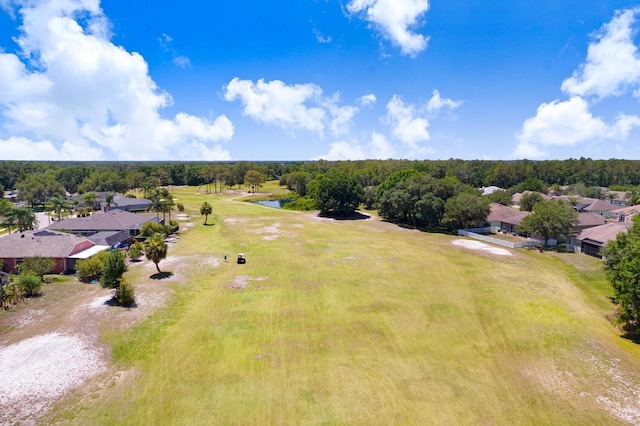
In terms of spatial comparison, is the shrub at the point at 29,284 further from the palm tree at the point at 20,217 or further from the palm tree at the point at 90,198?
the palm tree at the point at 90,198

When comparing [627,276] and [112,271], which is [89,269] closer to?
[112,271]

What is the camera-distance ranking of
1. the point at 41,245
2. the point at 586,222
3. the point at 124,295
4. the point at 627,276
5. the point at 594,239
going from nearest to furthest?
the point at 627,276, the point at 124,295, the point at 41,245, the point at 594,239, the point at 586,222

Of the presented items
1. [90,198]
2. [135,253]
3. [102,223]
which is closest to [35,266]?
[135,253]

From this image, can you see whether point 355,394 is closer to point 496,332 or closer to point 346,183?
point 496,332

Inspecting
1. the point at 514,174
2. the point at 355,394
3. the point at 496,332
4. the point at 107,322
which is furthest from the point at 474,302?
the point at 514,174

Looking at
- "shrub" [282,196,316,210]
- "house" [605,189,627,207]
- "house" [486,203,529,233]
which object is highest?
"house" [605,189,627,207]

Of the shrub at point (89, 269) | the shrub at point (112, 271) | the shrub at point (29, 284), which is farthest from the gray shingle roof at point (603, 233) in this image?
the shrub at point (29, 284)

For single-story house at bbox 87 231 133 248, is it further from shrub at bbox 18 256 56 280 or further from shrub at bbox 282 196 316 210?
shrub at bbox 282 196 316 210

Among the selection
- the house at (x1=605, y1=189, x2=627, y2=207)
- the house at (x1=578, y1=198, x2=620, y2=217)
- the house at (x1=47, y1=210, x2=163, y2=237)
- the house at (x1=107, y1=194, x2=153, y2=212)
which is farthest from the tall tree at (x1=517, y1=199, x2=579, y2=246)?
the house at (x1=107, y1=194, x2=153, y2=212)
